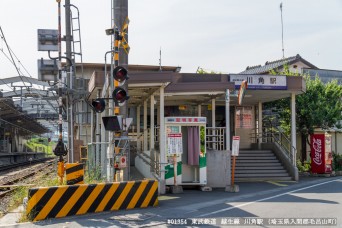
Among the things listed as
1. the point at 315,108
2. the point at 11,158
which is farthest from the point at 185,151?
the point at 11,158

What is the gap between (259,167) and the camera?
19.6 metres

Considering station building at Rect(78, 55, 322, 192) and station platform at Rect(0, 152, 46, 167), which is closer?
station building at Rect(78, 55, 322, 192)

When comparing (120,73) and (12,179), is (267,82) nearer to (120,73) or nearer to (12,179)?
(120,73)

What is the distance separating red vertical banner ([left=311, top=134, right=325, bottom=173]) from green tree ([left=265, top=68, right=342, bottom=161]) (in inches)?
50.8

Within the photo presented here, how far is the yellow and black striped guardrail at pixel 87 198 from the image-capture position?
982cm

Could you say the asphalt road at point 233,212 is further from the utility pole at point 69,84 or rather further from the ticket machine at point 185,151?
the utility pole at point 69,84

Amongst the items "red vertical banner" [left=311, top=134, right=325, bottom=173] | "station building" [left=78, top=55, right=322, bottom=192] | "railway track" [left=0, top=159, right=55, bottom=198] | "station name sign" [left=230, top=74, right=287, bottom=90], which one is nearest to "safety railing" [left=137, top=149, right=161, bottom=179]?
"station building" [left=78, top=55, right=322, bottom=192]

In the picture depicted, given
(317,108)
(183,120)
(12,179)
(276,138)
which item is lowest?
(12,179)

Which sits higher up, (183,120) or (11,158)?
(183,120)

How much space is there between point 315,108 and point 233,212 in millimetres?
12901

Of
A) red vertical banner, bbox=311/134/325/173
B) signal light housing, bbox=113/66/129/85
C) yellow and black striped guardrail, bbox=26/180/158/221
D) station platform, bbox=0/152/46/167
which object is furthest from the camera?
station platform, bbox=0/152/46/167

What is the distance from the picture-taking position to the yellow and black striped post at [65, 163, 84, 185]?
12.2 metres

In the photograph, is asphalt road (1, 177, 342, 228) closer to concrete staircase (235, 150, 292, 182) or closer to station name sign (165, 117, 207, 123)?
station name sign (165, 117, 207, 123)

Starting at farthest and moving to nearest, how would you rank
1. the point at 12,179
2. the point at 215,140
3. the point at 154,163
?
the point at 12,179
the point at 215,140
the point at 154,163
